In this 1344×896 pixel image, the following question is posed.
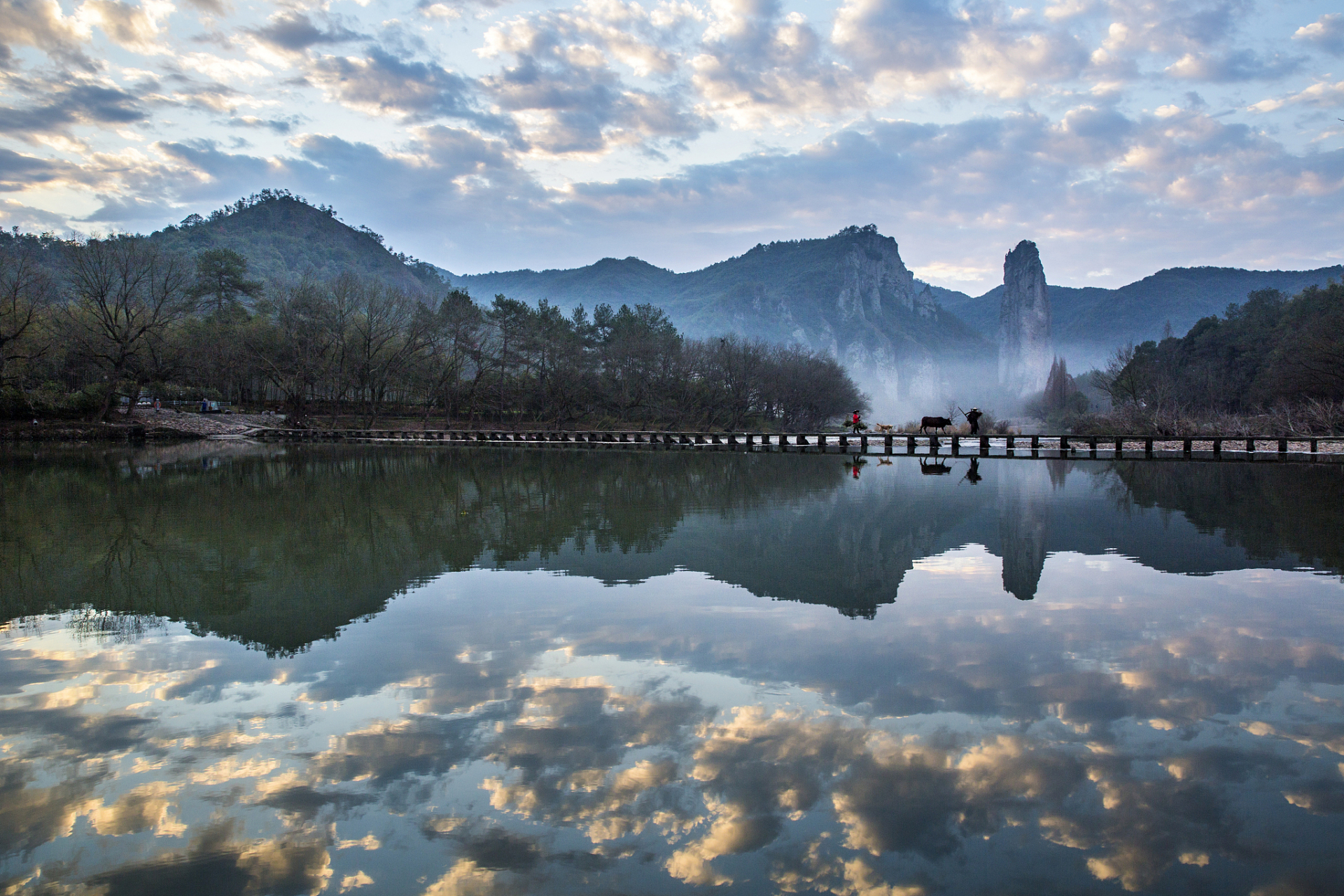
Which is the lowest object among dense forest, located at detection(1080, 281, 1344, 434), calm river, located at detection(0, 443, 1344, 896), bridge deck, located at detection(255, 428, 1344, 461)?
calm river, located at detection(0, 443, 1344, 896)

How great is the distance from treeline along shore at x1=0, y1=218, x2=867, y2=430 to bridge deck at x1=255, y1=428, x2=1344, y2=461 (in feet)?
23.8

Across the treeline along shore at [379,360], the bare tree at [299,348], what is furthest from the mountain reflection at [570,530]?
the bare tree at [299,348]

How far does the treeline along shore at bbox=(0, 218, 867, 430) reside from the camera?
5638 cm

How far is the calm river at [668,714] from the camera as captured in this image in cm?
444

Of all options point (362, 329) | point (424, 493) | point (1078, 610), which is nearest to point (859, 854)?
point (1078, 610)

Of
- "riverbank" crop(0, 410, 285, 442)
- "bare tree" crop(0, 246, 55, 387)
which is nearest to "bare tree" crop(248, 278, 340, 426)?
"riverbank" crop(0, 410, 285, 442)

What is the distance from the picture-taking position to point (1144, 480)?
2692 cm

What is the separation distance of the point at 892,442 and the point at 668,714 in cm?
4525

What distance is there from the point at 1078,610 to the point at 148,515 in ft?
56.6

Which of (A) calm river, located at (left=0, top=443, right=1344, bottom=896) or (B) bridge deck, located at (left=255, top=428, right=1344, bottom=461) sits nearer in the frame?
(A) calm river, located at (left=0, top=443, right=1344, bottom=896)

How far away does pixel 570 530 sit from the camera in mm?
15984

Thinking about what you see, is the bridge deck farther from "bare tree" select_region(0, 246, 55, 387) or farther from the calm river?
the calm river

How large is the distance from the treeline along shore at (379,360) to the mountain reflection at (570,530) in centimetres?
3311

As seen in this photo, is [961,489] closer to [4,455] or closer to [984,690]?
[984,690]
